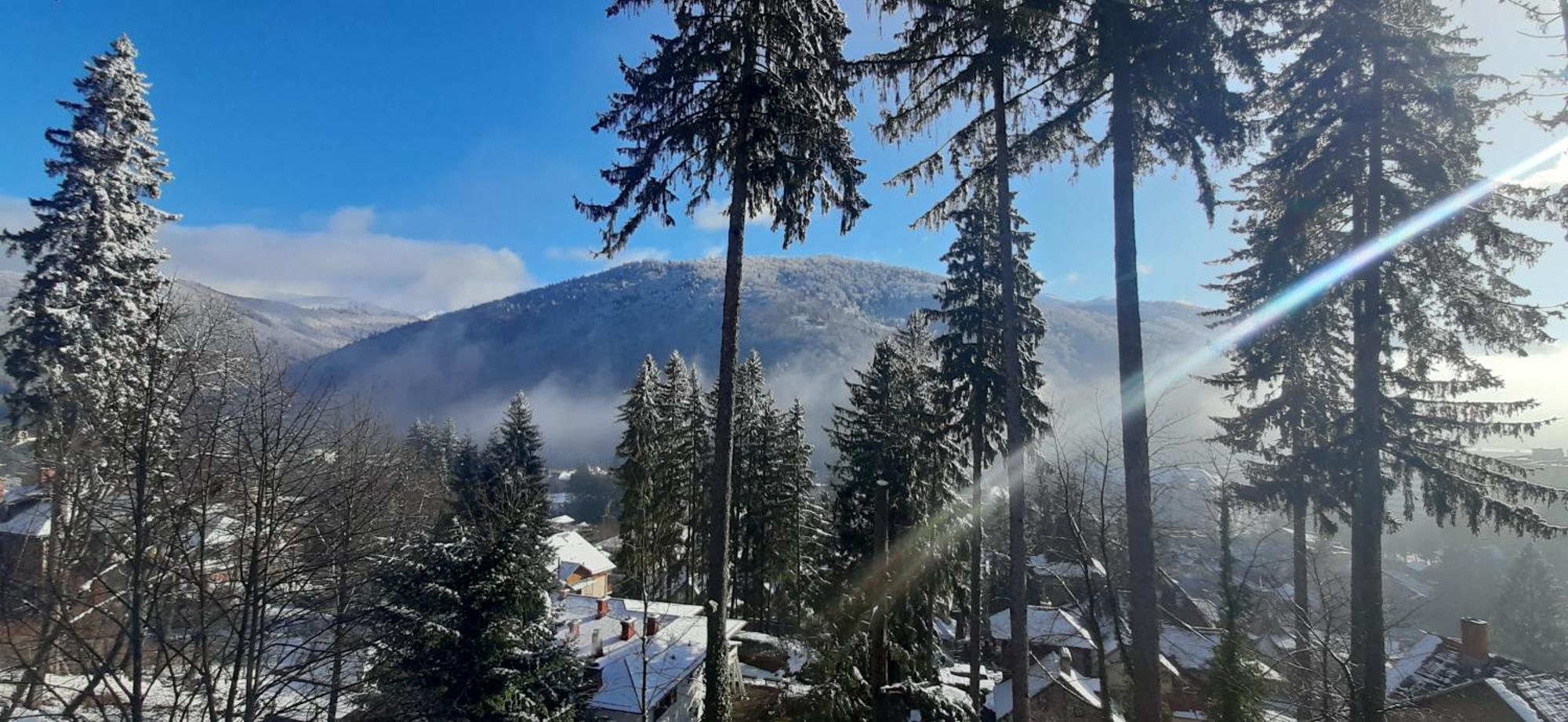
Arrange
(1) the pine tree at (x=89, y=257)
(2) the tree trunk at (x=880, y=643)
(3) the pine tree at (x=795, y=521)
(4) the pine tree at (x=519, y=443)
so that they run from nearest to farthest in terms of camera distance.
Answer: (2) the tree trunk at (x=880, y=643), (1) the pine tree at (x=89, y=257), (4) the pine tree at (x=519, y=443), (3) the pine tree at (x=795, y=521)

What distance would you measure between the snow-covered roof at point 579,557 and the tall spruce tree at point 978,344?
31.0 metres

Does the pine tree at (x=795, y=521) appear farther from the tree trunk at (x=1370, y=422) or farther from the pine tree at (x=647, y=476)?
the tree trunk at (x=1370, y=422)

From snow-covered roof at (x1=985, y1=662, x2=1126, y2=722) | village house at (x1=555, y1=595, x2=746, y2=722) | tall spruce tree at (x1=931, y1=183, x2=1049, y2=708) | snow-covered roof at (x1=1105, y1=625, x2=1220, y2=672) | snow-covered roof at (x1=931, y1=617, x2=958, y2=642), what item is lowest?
snow-covered roof at (x1=931, y1=617, x2=958, y2=642)

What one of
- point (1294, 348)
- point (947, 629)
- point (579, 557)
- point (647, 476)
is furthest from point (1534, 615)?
point (579, 557)

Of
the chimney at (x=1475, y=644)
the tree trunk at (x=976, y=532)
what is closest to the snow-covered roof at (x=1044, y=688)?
the tree trunk at (x=976, y=532)

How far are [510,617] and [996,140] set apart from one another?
38.7 feet

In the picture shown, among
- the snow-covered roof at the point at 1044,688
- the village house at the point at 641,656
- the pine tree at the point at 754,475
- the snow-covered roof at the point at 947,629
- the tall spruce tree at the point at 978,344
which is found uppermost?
the tall spruce tree at the point at 978,344

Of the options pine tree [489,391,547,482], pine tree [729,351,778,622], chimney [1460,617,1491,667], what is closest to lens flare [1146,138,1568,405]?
chimney [1460,617,1491,667]

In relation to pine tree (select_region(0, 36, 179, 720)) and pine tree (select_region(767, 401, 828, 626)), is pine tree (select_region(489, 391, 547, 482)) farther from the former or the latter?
pine tree (select_region(0, 36, 179, 720))

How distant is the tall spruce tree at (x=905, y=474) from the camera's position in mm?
17656

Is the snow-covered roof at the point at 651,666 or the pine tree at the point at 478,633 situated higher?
the pine tree at the point at 478,633

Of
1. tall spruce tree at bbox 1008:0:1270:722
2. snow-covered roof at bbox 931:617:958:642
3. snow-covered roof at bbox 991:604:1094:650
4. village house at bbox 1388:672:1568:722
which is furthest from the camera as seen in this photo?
snow-covered roof at bbox 931:617:958:642

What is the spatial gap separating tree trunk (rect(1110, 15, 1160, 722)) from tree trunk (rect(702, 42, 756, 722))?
5.48 meters

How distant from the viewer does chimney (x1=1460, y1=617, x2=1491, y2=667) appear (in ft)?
58.2
